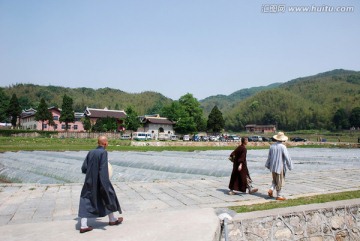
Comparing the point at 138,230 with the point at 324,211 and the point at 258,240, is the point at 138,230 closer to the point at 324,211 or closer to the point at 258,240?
the point at 258,240

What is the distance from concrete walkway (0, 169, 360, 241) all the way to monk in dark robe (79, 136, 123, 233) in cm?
32

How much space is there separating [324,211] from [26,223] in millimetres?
6367

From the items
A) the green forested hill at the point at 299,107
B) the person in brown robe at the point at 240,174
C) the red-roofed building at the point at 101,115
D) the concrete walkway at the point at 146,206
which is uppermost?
the green forested hill at the point at 299,107

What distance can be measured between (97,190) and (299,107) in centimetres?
15335

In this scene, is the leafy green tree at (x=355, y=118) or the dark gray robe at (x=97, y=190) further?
the leafy green tree at (x=355, y=118)

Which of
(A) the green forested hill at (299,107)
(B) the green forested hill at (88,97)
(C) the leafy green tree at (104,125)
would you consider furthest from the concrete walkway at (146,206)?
(B) the green forested hill at (88,97)

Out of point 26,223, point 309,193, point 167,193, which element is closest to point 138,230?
point 26,223

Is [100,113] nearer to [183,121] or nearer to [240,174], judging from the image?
[183,121]

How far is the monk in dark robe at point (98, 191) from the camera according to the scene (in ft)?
18.5

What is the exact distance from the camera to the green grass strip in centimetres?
716

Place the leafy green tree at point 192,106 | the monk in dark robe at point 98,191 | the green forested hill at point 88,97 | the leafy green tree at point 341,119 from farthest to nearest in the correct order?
the green forested hill at point 88,97, the leafy green tree at point 341,119, the leafy green tree at point 192,106, the monk in dark robe at point 98,191

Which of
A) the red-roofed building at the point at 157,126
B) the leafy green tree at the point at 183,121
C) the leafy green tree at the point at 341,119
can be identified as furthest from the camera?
the leafy green tree at the point at 341,119

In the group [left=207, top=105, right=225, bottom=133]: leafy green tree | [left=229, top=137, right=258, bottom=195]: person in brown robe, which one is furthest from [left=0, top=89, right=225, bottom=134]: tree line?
[left=229, top=137, right=258, bottom=195]: person in brown robe

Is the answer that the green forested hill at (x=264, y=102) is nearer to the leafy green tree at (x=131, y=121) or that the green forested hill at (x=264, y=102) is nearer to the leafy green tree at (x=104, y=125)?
the leafy green tree at (x=104, y=125)
